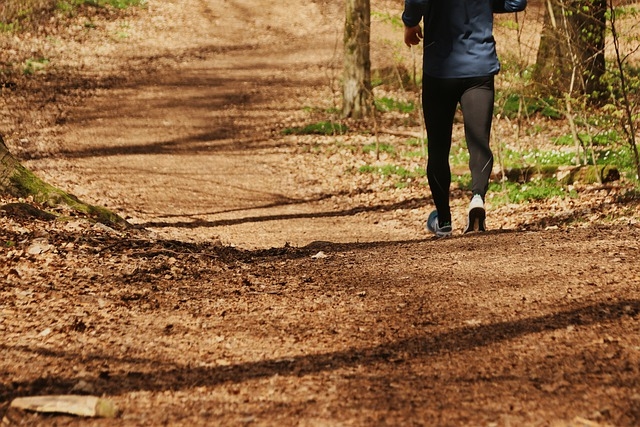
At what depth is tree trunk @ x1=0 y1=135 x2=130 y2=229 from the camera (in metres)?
6.21

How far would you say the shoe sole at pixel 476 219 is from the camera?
5938mm

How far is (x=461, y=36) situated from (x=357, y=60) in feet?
34.3

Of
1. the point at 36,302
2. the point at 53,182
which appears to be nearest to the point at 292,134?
the point at 53,182

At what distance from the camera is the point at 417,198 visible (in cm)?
1096

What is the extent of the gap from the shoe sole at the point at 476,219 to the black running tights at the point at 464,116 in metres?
0.16

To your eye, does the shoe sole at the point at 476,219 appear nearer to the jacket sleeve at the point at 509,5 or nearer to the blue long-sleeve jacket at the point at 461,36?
the blue long-sleeve jacket at the point at 461,36

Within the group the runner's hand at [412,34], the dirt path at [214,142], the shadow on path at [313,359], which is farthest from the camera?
the dirt path at [214,142]

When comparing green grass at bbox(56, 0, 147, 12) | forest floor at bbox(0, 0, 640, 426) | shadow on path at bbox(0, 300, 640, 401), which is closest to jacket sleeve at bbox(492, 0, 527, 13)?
forest floor at bbox(0, 0, 640, 426)

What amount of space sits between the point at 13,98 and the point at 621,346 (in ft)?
53.1

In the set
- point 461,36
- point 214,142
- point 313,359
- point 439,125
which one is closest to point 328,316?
point 313,359

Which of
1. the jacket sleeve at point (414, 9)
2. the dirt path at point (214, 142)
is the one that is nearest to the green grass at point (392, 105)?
the dirt path at point (214, 142)

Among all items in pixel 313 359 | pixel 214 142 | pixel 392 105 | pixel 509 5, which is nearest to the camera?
pixel 313 359

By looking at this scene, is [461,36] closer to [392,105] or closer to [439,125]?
[439,125]

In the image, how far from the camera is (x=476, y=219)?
19.7 feet
